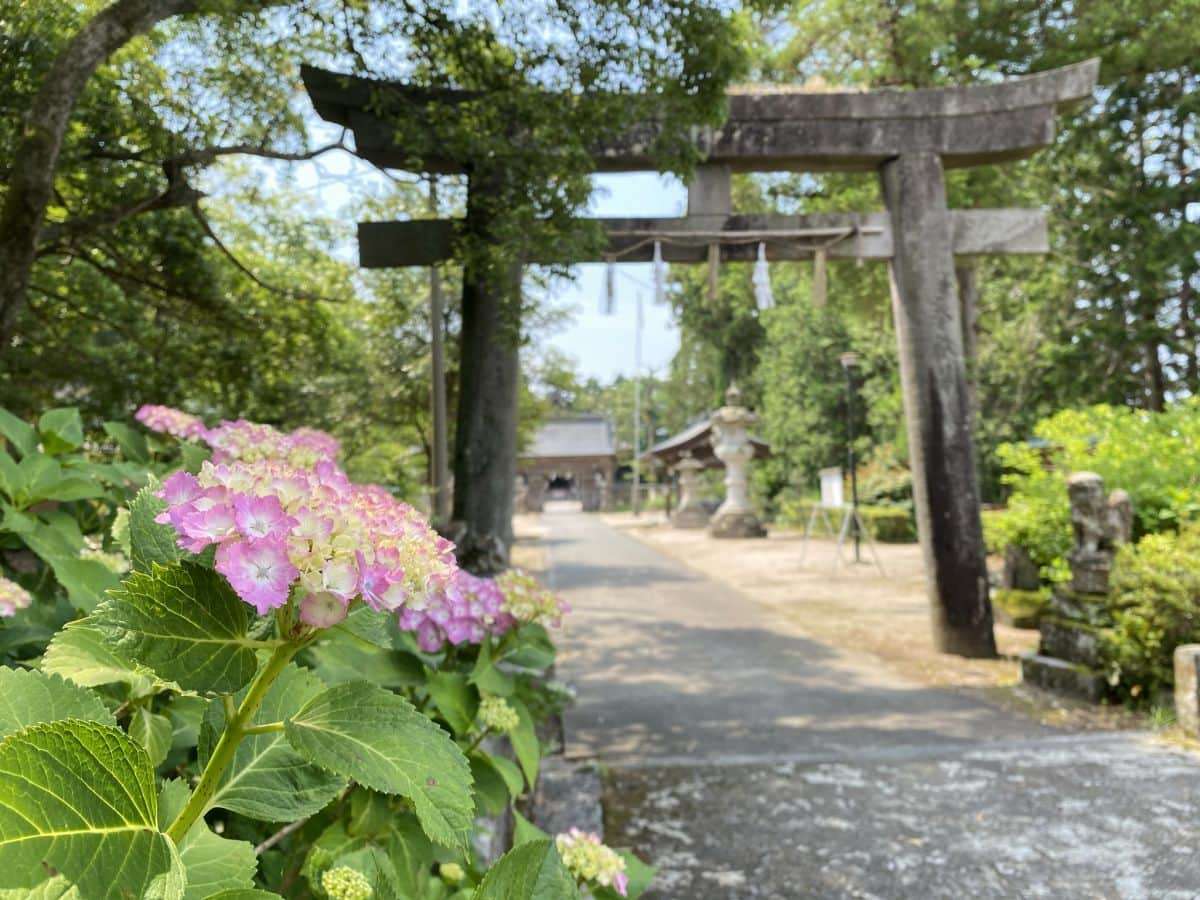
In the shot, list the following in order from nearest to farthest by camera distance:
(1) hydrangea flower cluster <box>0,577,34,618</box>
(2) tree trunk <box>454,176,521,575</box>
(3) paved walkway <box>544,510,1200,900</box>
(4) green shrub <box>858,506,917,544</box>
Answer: (1) hydrangea flower cluster <box>0,577,34,618</box> → (3) paved walkway <box>544,510,1200,900</box> → (2) tree trunk <box>454,176,521,575</box> → (4) green shrub <box>858,506,917,544</box>

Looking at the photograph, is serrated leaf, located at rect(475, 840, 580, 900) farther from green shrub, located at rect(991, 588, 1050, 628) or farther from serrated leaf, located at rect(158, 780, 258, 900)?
green shrub, located at rect(991, 588, 1050, 628)

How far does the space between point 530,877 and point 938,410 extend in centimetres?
595

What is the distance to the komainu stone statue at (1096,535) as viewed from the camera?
189 inches

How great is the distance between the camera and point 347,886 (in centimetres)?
83

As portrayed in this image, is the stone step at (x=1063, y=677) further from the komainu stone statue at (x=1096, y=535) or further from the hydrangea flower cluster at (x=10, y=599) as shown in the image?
the hydrangea flower cluster at (x=10, y=599)

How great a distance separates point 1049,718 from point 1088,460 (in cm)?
335

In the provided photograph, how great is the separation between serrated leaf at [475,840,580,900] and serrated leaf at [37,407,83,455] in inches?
68.0

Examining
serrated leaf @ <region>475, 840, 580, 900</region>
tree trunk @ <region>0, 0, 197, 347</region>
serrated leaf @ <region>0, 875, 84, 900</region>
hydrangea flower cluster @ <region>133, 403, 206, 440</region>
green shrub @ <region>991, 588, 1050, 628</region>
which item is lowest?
green shrub @ <region>991, 588, 1050, 628</region>

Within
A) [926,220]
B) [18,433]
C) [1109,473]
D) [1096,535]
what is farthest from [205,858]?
[1109,473]

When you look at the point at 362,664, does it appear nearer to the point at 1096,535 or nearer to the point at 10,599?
the point at 10,599

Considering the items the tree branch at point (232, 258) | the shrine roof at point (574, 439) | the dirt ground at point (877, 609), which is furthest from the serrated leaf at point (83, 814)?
the shrine roof at point (574, 439)

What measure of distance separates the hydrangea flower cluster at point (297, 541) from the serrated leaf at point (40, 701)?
163 millimetres

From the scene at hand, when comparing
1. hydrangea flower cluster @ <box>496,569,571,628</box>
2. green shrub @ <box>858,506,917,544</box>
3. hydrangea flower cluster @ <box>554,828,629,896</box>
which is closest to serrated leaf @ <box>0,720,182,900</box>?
hydrangea flower cluster @ <box>554,828,629,896</box>

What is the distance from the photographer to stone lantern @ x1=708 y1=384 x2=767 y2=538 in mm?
20250
